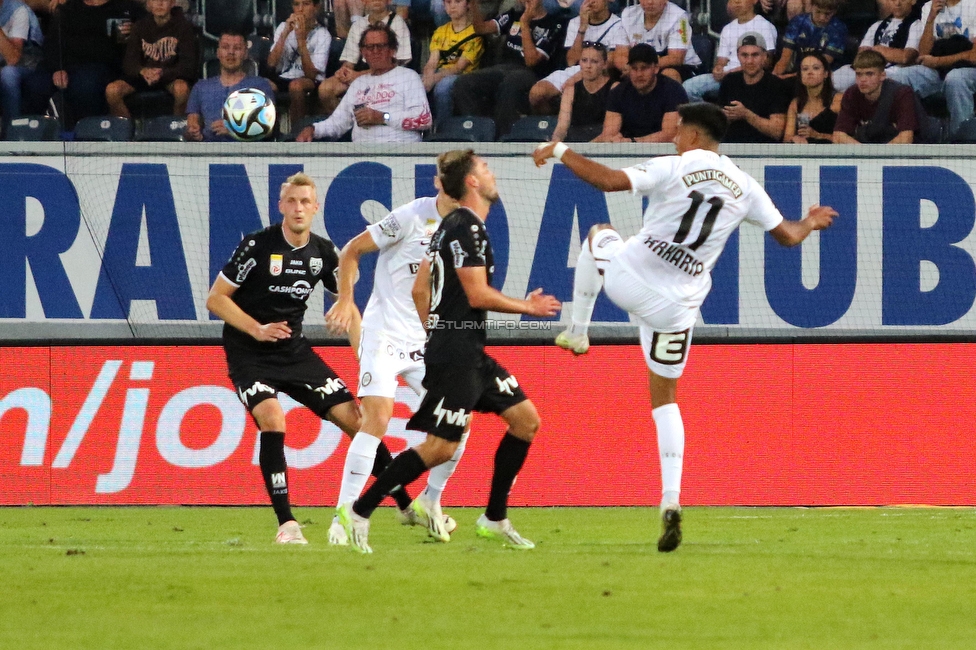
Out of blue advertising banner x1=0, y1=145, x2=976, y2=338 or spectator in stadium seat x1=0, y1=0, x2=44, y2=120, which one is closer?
blue advertising banner x1=0, y1=145, x2=976, y2=338

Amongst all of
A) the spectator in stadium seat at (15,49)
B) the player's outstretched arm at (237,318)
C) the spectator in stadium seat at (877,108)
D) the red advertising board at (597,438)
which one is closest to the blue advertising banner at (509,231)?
the spectator in stadium seat at (877,108)

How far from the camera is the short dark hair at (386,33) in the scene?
49.1 feet

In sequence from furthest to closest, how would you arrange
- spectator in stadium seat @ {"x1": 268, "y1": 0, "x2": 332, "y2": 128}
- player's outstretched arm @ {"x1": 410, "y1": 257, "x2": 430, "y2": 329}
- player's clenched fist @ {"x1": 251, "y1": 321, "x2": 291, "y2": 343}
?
spectator in stadium seat @ {"x1": 268, "y1": 0, "x2": 332, "y2": 128}
player's clenched fist @ {"x1": 251, "y1": 321, "x2": 291, "y2": 343}
player's outstretched arm @ {"x1": 410, "y1": 257, "x2": 430, "y2": 329}

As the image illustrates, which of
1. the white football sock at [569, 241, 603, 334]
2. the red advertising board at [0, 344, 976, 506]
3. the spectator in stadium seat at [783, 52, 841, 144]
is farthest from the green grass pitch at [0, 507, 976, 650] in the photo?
the spectator in stadium seat at [783, 52, 841, 144]

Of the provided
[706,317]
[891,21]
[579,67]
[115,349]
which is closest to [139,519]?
[115,349]

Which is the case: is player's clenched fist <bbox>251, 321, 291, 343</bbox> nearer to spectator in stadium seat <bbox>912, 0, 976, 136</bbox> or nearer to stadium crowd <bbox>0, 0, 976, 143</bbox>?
stadium crowd <bbox>0, 0, 976, 143</bbox>

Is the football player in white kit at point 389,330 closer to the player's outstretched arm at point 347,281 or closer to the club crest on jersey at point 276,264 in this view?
the player's outstretched arm at point 347,281

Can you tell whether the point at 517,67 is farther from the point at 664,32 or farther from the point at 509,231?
the point at 509,231

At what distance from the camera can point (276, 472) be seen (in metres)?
8.13

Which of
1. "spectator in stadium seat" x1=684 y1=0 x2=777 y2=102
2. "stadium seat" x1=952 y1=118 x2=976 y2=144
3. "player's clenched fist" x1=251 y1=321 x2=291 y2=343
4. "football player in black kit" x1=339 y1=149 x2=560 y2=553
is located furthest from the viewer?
"spectator in stadium seat" x1=684 y1=0 x2=777 y2=102

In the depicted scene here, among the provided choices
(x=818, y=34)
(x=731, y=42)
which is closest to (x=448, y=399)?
(x=731, y=42)

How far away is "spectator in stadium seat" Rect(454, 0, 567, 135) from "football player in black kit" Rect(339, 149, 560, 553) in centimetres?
745

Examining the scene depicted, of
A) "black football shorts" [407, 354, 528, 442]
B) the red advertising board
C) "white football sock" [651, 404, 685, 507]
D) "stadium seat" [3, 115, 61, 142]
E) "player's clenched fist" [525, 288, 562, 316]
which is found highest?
"stadium seat" [3, 115, 61, 142]

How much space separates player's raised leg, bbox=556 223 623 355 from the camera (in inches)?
293
